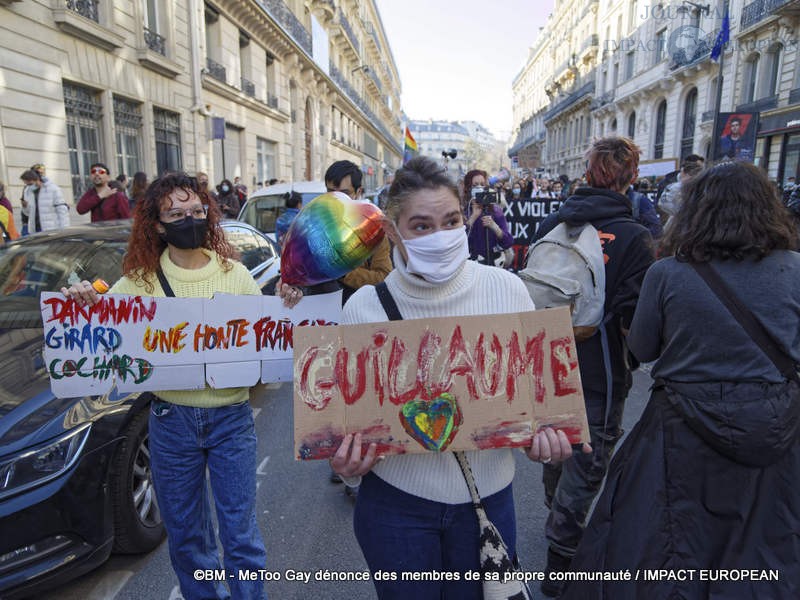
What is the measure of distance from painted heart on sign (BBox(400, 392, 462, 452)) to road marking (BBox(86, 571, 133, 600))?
224 centimetres

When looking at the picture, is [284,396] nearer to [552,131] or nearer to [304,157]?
[304,157]

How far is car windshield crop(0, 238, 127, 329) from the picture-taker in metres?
3.57

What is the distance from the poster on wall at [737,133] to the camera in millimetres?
13188

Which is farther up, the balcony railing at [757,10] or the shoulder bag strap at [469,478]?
the balcony railing at [757,10]

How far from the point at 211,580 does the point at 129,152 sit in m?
13.8

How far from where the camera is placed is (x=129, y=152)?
44.7ft

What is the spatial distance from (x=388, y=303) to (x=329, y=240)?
52 centimetres

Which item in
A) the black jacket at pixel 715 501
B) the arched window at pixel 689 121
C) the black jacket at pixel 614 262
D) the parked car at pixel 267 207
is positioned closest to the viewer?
the black jacket at pixel 715 501

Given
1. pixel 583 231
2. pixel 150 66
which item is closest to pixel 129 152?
pixel 150 66

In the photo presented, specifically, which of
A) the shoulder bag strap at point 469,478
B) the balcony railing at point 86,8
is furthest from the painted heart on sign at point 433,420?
the balcony railing at point 86,8

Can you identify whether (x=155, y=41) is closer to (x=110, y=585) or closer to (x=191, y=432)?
(x=110, y=585)

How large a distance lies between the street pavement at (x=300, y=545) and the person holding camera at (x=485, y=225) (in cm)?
226

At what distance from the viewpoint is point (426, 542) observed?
1.62 m
